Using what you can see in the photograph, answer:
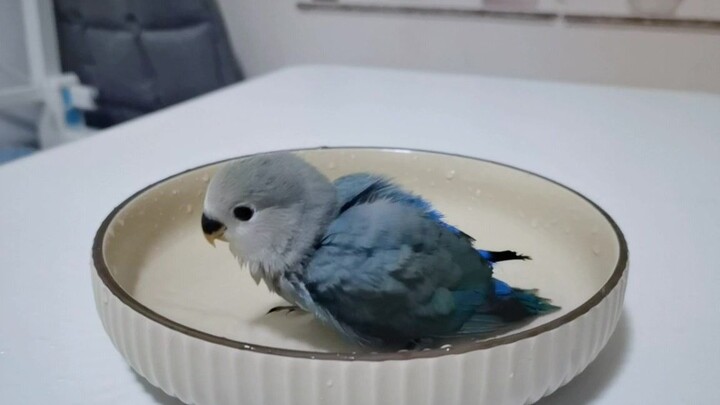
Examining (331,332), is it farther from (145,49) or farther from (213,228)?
(145,49)

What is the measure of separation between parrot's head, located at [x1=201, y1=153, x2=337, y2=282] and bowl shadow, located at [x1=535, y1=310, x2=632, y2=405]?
0.45 ft

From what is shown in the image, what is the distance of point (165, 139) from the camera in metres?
0.75

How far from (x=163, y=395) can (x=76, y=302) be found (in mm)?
120

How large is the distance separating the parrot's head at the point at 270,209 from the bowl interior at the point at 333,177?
0.05 m

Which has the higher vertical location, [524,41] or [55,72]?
[524,41]

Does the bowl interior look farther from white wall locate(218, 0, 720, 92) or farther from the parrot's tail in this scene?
white wall locate(218, 0, 720, 92)

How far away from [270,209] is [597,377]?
18cm

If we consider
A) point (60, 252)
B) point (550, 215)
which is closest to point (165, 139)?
point (60, 252)

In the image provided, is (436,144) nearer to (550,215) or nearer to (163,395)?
(550,215)

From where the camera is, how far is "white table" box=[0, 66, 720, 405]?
36 centimetres

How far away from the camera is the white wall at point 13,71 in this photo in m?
1.28

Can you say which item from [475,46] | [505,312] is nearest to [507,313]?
[505,312]

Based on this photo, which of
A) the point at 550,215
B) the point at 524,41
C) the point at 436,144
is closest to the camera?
the point at 550,215

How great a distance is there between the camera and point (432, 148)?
71 centimetres
